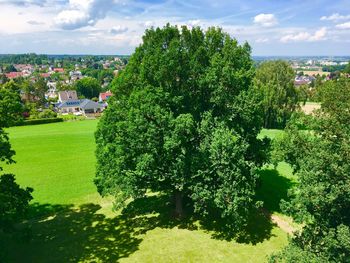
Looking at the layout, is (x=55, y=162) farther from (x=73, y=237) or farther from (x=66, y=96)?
(x=66, y=96)

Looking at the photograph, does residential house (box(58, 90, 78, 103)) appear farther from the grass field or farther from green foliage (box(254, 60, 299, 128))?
the grass field

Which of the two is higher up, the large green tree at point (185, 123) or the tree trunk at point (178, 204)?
the large green tree at point (185, 123)

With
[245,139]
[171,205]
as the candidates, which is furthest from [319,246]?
[171,205]

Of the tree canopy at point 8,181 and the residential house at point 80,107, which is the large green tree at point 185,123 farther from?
the residential house at point 80,107

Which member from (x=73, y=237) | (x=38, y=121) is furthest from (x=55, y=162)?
(x=38, y=121)

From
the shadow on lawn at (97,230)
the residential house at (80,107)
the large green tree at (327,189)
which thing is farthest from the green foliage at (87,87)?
the large green tree at (327,189)
